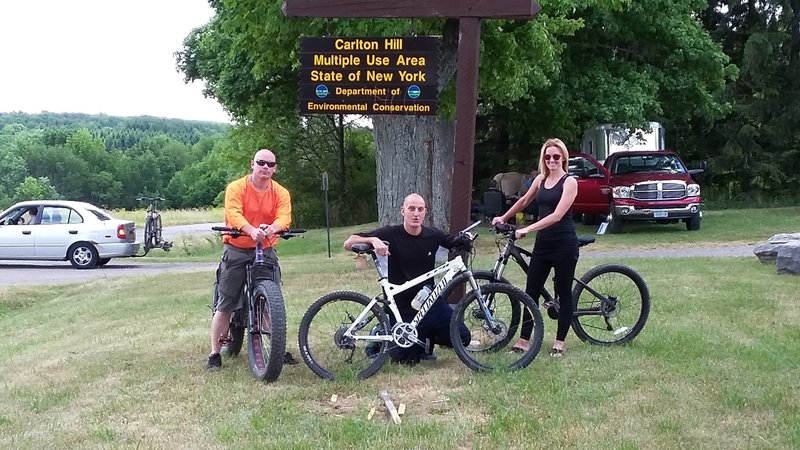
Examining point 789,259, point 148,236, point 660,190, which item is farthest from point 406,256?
point 148,236

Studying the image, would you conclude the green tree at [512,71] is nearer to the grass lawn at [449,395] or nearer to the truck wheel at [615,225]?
the truck wheel at [615,225]

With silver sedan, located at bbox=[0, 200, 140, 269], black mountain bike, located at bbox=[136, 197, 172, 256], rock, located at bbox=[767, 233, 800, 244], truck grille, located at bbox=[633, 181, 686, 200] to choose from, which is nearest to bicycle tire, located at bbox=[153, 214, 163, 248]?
black mountain bike, located at bbox=[136, 197, 172, 256]

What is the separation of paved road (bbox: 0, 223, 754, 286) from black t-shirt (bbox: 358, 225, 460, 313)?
9771 millimetres

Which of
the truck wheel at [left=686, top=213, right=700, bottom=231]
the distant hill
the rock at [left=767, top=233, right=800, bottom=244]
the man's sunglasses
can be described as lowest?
the rock at [left=767, top=233, right=800, bottom=244]

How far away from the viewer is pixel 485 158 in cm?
3072

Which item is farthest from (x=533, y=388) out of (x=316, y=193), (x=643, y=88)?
(x=316, y=193)

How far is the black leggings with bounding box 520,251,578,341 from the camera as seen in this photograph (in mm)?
6660

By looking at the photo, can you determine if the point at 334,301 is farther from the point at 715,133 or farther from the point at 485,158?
the point at 715,133

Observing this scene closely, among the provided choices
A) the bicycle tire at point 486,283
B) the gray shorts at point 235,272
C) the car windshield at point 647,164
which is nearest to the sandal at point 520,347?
the bicycle tire at point 486,283

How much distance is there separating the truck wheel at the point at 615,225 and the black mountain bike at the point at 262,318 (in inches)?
609

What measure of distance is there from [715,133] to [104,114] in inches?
6602

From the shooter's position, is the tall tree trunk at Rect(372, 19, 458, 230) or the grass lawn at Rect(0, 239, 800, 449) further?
the tall tree trunk at Rect(372, 19, 458, 230)

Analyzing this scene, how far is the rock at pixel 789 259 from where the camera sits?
11.6 meters

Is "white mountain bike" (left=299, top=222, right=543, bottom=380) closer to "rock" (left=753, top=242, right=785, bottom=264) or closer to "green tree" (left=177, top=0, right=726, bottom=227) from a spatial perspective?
"green tree" (left=177, top=0, right=726, bottom=227)
